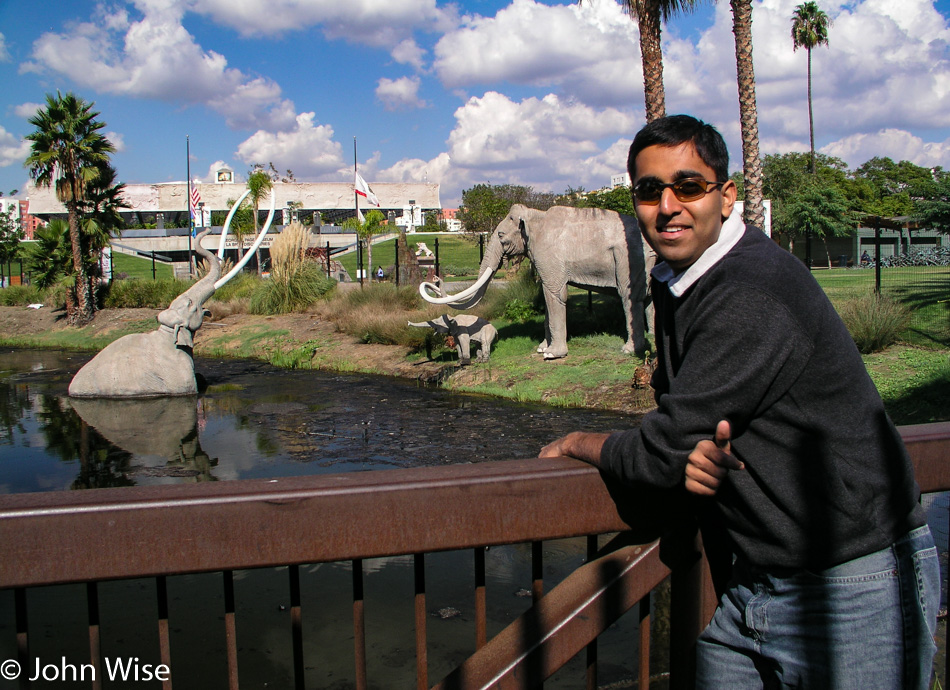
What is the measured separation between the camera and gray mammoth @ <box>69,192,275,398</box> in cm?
1188

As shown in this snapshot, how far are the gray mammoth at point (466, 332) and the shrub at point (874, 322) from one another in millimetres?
5623

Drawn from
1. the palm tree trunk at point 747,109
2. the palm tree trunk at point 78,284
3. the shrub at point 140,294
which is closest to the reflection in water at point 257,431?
the palm tree trunk at point 747,109

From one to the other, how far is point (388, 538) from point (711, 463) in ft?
2.03

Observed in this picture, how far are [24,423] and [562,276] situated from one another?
326 inches

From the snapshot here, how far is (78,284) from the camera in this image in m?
22.3

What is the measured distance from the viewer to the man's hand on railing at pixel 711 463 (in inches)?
53.4

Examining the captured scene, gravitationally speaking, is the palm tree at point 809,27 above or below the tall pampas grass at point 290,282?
above

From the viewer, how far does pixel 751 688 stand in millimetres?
1559

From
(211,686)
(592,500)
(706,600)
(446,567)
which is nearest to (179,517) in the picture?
(592,500)

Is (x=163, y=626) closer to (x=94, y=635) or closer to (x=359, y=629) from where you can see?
(x=94, y=635)

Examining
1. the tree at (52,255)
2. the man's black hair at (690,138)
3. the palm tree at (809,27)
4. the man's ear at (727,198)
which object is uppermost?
the palm tree at (809,27)

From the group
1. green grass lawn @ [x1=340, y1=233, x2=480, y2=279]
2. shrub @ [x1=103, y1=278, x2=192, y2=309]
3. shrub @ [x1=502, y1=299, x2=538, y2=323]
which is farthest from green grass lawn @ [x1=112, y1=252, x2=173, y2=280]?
shrub @ [x1=502, y1=299, x2=538, y2=323]

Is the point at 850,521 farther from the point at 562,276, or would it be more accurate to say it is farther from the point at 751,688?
the point at 562,276

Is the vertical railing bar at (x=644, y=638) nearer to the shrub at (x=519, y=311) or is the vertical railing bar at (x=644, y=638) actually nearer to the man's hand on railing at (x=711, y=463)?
the man's hand on railing at (x=711, y=463)
